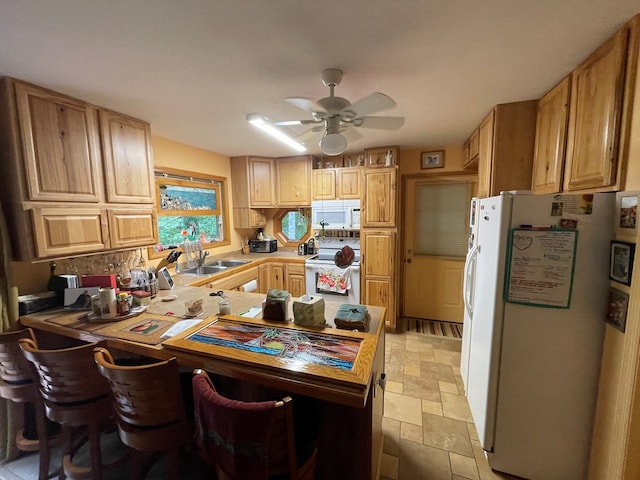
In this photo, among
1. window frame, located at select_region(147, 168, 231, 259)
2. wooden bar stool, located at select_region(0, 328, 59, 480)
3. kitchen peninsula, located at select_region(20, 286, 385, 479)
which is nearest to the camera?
kitchen peninsula, located at select_region(20, 286, 385, 479)

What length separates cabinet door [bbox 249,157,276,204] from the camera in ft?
12.7

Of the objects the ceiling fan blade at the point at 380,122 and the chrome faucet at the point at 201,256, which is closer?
the ceiling fan blade at the point at 380,122

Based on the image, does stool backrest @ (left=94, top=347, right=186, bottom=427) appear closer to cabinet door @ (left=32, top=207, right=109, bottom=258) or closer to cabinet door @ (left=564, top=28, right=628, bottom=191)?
cabinet door @ (left=32, top=207, right=109, bottom=258)

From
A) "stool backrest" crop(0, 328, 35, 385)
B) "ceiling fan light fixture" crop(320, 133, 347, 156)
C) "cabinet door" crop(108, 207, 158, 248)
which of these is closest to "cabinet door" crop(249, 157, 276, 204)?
"cabinet door" crop(108, 207, 158, 248)

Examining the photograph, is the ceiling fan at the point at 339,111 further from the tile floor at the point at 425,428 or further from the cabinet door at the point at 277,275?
the cabinet door at the point at 277,275

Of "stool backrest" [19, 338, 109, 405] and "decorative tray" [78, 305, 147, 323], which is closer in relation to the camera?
"stool backrest" [19, 338, 109, 405]

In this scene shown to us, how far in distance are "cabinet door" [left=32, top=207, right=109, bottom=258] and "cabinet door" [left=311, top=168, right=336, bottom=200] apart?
94.0 inches

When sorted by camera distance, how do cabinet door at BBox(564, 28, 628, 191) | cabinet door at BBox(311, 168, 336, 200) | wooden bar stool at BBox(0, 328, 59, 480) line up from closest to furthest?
cabinet door at BBox(564, 28, 628, 191)
wooden bar stool at BBox(0, 328, 59, 480)
cabinet door at BBox(311, 168, 336, 200)

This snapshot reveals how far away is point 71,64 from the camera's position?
56.2 inches

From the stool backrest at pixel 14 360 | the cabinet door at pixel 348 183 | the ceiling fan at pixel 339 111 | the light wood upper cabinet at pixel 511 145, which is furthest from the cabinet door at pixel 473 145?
the stool backrest at pixel 14 360

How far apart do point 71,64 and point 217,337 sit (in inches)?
65.3

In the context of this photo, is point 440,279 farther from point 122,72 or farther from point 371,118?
point 122,72

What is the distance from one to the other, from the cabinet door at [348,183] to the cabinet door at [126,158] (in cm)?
218

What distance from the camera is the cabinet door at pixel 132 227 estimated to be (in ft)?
6.91
